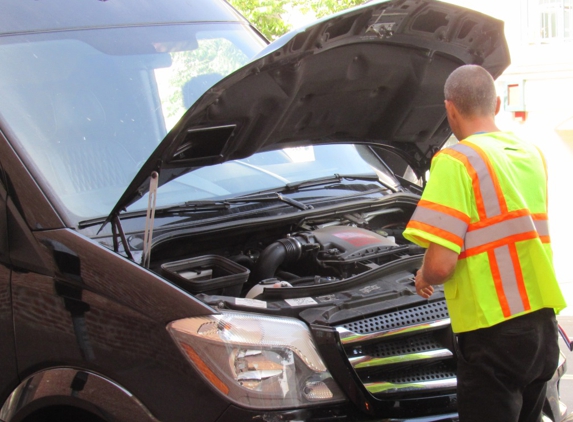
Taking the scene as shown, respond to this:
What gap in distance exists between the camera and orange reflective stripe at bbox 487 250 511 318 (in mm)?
2348

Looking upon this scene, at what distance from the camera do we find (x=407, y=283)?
3.04m

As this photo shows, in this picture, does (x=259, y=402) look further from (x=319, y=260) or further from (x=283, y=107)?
(x=283, y=107)

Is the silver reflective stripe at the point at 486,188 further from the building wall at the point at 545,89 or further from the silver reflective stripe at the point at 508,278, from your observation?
the building wall at the point at 545,89

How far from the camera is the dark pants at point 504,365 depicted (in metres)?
2.33

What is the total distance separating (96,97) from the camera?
3.40m

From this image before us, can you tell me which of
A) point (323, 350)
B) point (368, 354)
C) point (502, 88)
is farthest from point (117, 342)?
point (502, 88)

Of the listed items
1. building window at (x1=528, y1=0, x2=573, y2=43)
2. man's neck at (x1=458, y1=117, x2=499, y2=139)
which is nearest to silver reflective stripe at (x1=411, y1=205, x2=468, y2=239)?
man's neck at (x1=458, y1=117, x2=499, y2=139)

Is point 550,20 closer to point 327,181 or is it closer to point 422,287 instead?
point 327,181

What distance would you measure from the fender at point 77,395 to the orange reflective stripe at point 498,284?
1198 millimetres

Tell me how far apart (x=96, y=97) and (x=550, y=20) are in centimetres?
1179

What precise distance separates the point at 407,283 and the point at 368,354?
0.49 m

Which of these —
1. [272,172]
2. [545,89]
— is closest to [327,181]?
[272,172]

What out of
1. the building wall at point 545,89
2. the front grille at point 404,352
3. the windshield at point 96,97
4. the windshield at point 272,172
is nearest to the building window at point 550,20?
the building wall at point 545,89

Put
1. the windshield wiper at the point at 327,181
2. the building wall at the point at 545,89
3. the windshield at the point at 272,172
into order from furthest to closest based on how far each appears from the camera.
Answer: the building wall at the point at 545,89
the windshield wiper at the point at 327,181
the windshield at the point at 272,172
